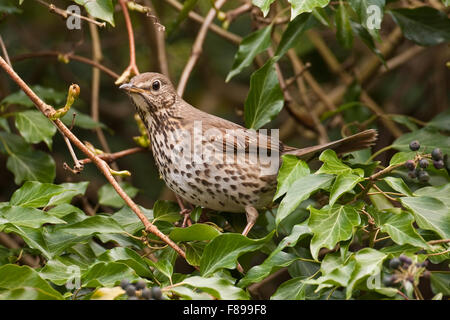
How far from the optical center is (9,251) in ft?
8.28

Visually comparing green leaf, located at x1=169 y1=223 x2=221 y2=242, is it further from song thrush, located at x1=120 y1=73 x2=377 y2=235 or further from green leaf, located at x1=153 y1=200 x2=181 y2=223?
song thrush, located at x1=120 y1=73 x2=377 y2=235

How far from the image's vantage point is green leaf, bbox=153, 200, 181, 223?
2.77 meters

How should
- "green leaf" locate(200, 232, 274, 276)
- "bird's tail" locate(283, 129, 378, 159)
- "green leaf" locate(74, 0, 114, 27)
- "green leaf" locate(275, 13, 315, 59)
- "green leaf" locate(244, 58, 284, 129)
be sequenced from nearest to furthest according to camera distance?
"green leaf" locate(200, 232, 274, 276) < "green leaf" locate(74, 0, 114, 27) < "bird's tail" locate(283, 129, 378, 159) < "green leaf" locate(244, 58, 284, 129) < "green leaf" locate(275, 13, 315, 59)

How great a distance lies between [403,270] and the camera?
6.00ft

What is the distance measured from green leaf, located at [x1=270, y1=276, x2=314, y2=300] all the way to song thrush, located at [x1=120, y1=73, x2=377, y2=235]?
697mm

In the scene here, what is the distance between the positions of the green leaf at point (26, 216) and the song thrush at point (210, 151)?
77 cm

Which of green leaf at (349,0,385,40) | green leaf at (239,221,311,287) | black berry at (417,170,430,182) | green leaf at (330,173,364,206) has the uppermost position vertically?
green leaf at (349,0,385,40)

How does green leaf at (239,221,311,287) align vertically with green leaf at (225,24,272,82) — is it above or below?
below

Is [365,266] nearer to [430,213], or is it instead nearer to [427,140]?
[430,213]

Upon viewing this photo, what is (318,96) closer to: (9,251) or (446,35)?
(446,35)

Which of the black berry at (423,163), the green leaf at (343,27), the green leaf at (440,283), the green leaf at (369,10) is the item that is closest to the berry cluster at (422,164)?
the black berry at (423,163)

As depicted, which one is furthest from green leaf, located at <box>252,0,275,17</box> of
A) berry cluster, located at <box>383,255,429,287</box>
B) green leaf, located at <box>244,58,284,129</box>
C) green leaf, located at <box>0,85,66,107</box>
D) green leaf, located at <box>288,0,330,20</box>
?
green leaf, located at <box>0,85,66,107</box>

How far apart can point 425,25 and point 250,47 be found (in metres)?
0.91

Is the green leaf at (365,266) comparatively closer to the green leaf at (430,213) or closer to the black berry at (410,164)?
the green leaf at (430,213)
